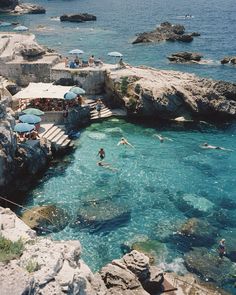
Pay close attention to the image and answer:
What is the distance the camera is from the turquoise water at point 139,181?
27.4 m

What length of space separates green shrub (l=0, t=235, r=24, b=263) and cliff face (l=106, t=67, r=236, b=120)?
30.0m

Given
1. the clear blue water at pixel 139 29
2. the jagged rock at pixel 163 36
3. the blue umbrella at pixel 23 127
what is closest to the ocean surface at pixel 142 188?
the blue umbrella at pixel 23 127

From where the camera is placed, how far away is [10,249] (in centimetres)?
1544

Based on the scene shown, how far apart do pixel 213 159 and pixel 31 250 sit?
24.3m

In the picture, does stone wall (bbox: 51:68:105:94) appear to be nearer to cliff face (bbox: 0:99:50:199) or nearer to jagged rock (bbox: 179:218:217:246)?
cliff face (bbox: 0:99:50:199)

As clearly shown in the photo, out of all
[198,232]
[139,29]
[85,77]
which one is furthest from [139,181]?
[139,29]

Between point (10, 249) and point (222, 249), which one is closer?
point (10, 249)

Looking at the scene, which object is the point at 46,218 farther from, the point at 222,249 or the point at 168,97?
the point at 168,97

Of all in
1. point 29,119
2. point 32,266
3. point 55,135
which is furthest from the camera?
point 55,135

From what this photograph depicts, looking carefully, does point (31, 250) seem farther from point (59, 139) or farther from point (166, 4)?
point (166, 4)

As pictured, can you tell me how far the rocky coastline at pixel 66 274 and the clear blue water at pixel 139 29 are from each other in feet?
137

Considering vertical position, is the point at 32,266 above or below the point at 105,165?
above

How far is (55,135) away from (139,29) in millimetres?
62413

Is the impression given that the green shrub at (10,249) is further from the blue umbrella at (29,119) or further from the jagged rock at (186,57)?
the jagged rock at (186,57)
